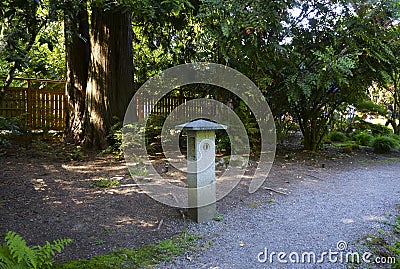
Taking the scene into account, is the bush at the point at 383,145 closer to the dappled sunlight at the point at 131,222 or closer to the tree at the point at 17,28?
the dappled sunlight at the point at 131,222

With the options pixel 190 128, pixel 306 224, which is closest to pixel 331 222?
pixel 306 224

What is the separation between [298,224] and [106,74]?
4500mm

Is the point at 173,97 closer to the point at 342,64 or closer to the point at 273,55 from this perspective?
the point at 273,55

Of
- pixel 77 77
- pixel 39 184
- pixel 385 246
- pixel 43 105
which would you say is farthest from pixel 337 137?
pixel 43 105

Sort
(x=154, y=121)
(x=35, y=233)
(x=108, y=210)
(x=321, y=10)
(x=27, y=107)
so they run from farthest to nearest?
(x=27, y=107) < (x=154, y=121) < (x=321, y=10) < (x=108, y=210) < (x=35, y=233)

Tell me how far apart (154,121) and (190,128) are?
140 inches

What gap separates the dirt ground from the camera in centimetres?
253

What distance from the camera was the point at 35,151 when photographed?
5.61 m

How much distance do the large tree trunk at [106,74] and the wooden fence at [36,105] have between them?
6.45ft

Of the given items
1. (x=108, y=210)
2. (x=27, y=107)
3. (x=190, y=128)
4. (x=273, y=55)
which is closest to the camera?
(x=190, y=128)

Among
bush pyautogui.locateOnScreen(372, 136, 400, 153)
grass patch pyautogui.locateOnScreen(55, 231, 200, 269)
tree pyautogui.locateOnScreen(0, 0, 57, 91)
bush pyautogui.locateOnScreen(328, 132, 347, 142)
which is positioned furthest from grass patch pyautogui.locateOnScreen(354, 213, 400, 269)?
bush pyautogui.locateOnScreen(328, 132, 347, 142)

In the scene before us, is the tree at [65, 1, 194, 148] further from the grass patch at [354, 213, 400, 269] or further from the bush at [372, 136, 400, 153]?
the bush at [372, 136, 400, 153]

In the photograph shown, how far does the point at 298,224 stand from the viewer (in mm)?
2844

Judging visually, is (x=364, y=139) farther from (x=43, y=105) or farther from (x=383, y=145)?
(x=43, y=105)
